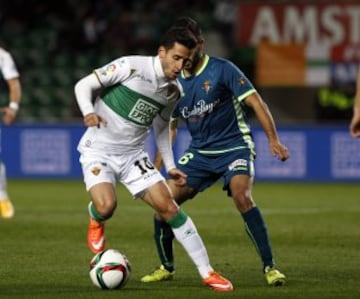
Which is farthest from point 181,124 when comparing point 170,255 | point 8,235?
point 170,255

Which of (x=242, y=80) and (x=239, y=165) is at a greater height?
(x=242, y=80)

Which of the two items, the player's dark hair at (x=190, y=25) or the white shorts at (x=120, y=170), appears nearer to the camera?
the player's dark hair at (x=190, y=25)

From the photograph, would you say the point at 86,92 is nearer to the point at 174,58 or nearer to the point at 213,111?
the point at 174,58

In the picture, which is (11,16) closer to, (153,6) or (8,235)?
(153,6)

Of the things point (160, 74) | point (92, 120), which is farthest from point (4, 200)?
point (92, 120)

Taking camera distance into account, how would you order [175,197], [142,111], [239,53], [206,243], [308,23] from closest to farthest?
[142,111] < [175,197] < [206,243] < [308,23] < [239,53]

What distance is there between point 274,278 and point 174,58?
5.96 feet

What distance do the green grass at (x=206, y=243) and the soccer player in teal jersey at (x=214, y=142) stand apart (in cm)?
36

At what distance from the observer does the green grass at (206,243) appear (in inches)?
335

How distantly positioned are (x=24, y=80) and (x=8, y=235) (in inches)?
530

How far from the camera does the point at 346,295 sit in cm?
814

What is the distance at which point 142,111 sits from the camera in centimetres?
865

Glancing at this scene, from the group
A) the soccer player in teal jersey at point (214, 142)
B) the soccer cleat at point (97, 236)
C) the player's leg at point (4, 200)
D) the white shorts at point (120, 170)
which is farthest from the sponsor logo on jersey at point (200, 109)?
the player's leg at point (4, 200)

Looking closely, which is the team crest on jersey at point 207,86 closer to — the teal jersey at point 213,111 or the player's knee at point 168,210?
the teal jersey at point 213,111
